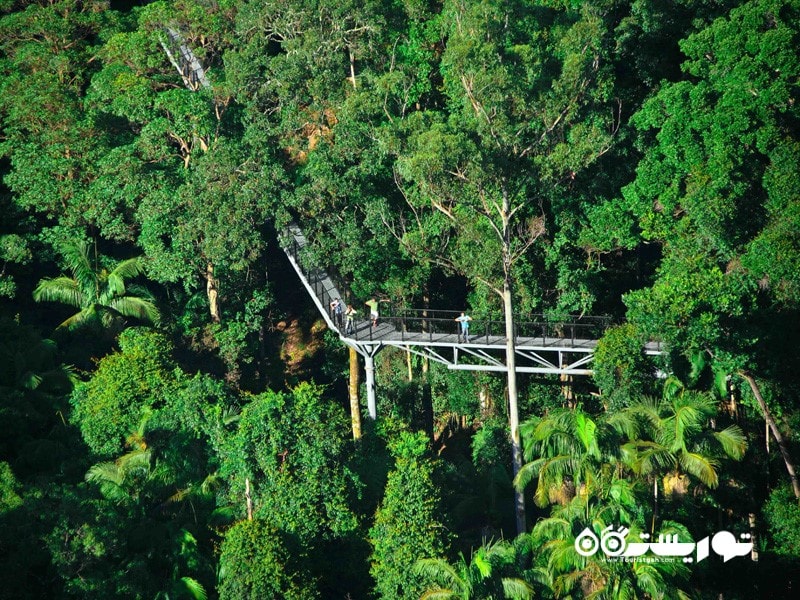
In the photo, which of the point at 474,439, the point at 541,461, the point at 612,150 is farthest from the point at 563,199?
the point at 541,461

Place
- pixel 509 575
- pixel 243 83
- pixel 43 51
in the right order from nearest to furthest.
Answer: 1. pixel 509 575
2. pixel 243 83
3. pixel 43 51

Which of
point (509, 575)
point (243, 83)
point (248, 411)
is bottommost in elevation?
point (509, 575)

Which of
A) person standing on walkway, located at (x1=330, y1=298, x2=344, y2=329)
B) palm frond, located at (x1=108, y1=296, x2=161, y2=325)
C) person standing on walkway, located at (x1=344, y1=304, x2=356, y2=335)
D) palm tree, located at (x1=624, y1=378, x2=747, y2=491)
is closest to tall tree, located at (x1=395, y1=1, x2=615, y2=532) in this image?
person standing on walkway, located at (x1=344, y1=304, x2=356, y2=335)

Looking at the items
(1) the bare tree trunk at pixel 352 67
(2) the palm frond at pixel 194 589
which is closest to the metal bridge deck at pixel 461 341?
(1) the bare tree trunk at pixel 352 67

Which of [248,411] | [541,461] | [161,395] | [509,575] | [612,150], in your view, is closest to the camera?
[509,575]

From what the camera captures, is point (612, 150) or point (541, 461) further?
point (612, 150)

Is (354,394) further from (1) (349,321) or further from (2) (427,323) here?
(2) (427,323)

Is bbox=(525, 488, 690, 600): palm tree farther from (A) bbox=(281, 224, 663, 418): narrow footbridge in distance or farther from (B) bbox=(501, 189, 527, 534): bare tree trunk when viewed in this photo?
(A) bbox=(281, 224, 663, 418): narrow footbridge in distance

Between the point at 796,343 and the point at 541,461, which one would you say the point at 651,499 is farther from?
the point at 796,343
